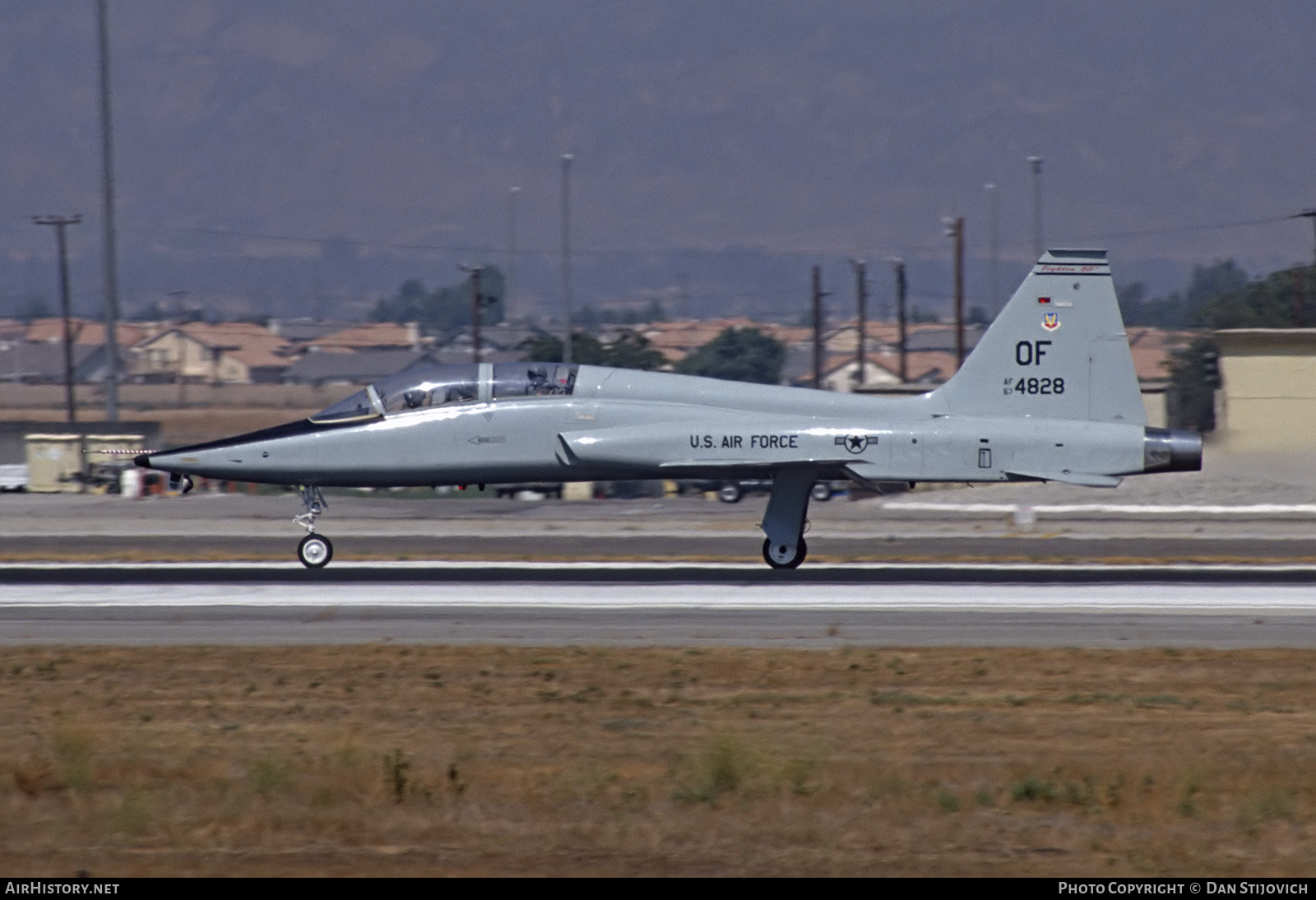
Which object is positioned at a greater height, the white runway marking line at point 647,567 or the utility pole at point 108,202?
the utility pole at point 108,202

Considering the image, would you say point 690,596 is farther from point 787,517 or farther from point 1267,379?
point 1267,379

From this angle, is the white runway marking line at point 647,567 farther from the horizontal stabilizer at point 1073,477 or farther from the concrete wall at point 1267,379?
the concrete wall at point 1267,379

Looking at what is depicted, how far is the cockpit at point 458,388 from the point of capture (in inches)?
861

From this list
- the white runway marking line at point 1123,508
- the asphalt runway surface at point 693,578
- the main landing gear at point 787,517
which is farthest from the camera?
the white runway marking line at point 1123,508

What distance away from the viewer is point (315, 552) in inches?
881

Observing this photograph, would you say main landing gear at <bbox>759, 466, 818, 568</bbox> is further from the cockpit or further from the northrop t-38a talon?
the cockpit

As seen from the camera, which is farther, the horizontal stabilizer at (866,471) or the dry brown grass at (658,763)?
the horizontal stabilizer at (866,471)

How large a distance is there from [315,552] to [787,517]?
6.97 meters

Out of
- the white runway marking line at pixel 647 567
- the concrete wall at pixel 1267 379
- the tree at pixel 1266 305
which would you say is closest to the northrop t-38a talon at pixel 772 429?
the white runway marking line at pixel 647 567

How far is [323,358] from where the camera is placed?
156625 mm

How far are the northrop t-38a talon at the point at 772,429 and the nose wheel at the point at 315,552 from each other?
0.08 meters

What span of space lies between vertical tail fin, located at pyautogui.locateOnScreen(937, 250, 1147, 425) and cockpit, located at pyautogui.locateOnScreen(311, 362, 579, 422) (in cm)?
562

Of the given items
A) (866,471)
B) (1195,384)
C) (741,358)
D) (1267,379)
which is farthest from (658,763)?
(741,358)

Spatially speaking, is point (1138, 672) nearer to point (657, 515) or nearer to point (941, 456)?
point (941, 456)
